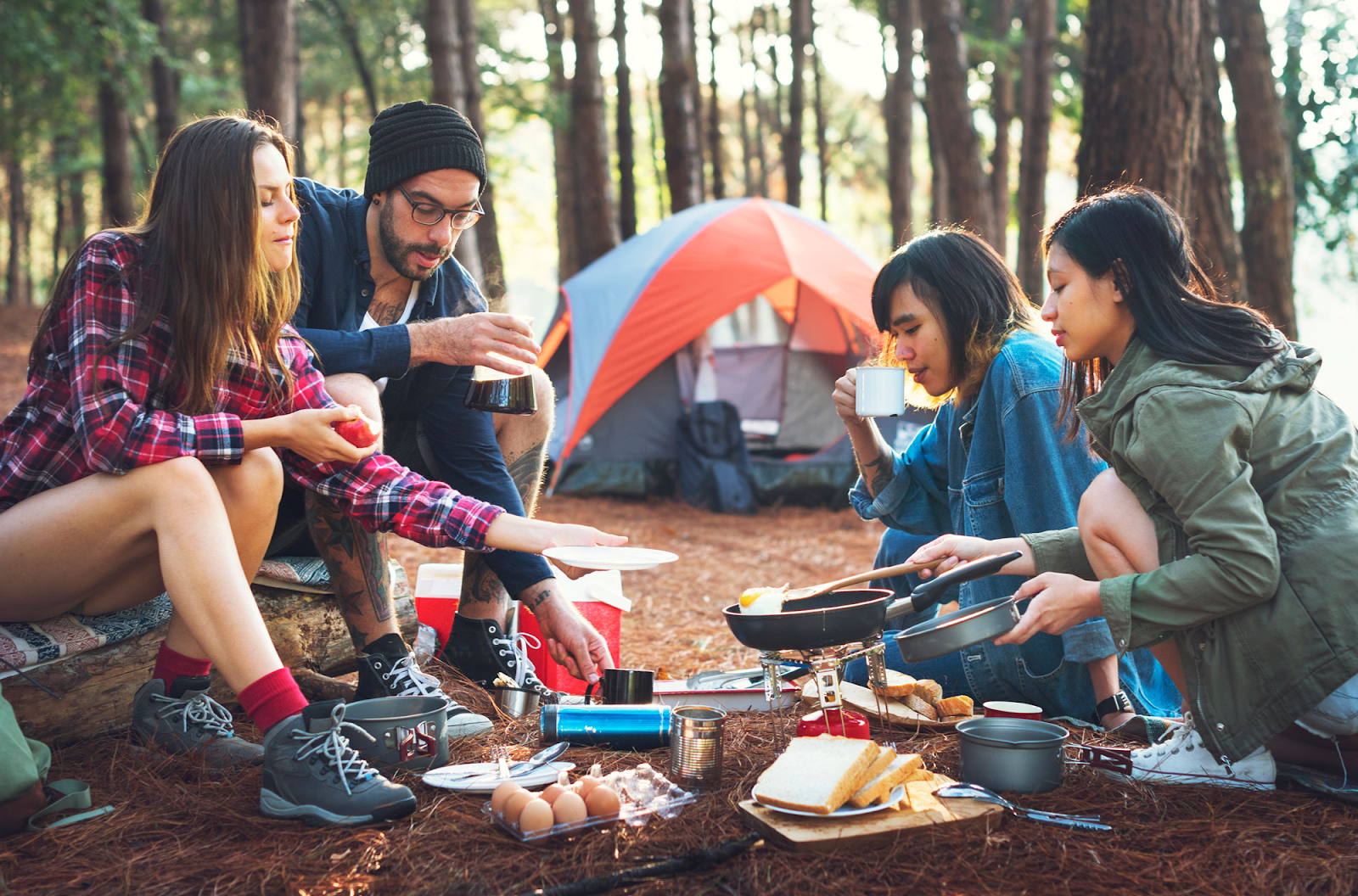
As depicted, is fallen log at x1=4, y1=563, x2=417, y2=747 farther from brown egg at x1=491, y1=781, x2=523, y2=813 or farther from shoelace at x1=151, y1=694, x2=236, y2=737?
brown egg at x1=491, y1=781, x2=523, y2=813

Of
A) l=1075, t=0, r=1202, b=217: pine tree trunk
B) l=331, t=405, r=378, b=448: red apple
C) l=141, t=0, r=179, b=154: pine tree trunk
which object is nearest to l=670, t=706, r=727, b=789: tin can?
l=331, t=405, r=378, b=448: red apple

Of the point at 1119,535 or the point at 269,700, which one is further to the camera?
the point at 1119,535

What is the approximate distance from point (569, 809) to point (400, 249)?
5.72ft

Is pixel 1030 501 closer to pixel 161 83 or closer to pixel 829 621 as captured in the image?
pixel 829 621

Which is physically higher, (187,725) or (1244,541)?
(1244,541)

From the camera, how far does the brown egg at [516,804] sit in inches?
71.1

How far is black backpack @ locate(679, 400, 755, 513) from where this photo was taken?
24.3 feet

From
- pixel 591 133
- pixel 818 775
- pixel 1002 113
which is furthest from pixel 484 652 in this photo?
pixel 1002 113

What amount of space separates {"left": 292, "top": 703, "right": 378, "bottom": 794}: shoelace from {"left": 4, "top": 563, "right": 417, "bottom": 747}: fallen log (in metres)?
0.76

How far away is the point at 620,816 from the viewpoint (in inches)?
73.2

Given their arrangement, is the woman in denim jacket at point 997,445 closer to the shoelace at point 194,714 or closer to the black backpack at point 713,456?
the shoelace at point 194,714

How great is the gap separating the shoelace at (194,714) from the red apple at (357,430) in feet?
2.23

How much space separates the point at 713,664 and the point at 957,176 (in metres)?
6.07

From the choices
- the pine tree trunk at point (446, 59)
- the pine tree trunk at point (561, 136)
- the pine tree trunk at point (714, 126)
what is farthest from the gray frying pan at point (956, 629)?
the pine tree trunk at point (714, 126)
